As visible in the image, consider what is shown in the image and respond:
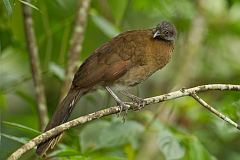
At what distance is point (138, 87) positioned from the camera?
17.7ft

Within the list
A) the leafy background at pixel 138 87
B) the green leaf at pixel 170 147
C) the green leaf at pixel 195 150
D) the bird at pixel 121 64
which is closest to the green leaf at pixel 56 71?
the leafy background at pixel 138 87

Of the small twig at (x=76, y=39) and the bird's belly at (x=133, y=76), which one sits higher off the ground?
the small twig at (x=76, y=39)

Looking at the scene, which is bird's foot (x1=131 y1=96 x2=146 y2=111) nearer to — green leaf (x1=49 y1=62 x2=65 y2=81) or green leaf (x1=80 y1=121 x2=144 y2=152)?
green leaf (x1=80 y1=121 x2=144 y2=152)

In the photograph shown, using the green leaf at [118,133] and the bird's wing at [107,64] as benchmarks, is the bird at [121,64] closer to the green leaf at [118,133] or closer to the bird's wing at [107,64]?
the bird's wing at [107,64]

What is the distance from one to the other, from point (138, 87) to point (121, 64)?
1.33 meters

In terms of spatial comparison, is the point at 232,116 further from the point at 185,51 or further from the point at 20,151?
the point at 185,51

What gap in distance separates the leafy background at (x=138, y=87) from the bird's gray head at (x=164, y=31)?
0.25 m

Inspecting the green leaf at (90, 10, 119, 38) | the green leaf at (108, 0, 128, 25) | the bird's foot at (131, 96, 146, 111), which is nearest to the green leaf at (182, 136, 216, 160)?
the bird's foot at (131, 96, 146, 111)

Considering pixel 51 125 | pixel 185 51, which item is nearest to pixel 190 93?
pixel 51 125

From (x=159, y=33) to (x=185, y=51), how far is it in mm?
1674

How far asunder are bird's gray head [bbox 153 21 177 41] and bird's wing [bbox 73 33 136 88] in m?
0.25

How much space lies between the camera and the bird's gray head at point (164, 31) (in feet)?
14.3

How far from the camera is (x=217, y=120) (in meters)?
4.32

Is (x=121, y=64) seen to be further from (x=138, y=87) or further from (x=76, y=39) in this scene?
(x=138, y=87)
